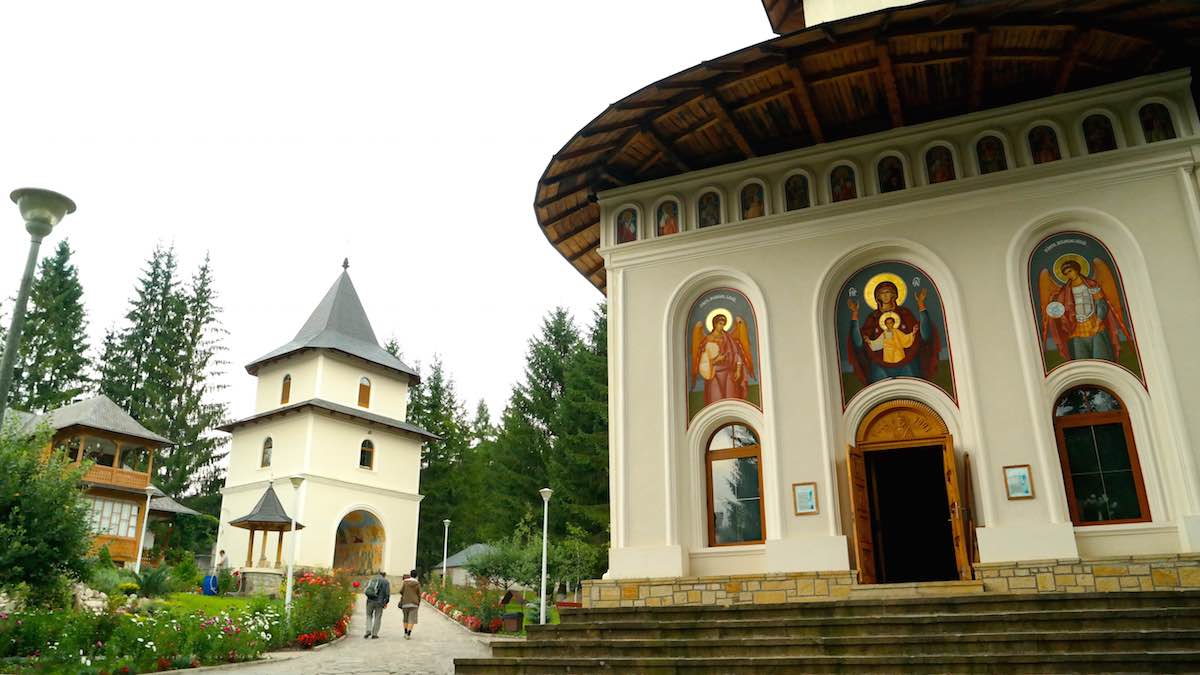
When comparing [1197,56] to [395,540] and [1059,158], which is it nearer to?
[1059,158]

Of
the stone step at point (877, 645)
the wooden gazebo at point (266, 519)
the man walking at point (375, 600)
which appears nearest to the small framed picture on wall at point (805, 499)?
the stone step at point (877, 645)

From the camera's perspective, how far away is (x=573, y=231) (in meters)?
15.4

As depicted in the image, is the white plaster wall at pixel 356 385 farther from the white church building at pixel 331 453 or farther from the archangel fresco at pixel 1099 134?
the archangel fresco at pixel 1099 134

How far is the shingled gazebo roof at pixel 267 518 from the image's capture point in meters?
24.0

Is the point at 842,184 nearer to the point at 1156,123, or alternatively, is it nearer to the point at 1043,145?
the point at 1043,145

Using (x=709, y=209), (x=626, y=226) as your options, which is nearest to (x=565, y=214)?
(x=626, y=226)

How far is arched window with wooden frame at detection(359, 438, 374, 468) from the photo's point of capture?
31.1 metres

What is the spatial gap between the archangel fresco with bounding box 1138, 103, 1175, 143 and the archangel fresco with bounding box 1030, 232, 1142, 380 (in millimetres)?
1550

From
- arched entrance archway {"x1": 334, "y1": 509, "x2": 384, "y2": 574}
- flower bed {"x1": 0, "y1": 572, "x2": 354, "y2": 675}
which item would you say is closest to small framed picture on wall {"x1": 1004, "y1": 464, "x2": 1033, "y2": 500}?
flower bed {"x1": 0, "y1": 572, "x2": 354, "y2": 675}

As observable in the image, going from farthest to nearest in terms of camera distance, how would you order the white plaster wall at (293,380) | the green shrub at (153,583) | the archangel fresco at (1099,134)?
the white plaster wall at (293,380)
the green shrub at (153,583)
the archangel fresco at (1099,134)

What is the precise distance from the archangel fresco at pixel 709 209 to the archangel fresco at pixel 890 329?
92.3 inches

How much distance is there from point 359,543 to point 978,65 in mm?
27885

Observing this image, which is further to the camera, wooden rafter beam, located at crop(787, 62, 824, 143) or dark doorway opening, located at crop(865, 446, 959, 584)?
dark doorway opening, located at crop(865, 446, 959, 584)

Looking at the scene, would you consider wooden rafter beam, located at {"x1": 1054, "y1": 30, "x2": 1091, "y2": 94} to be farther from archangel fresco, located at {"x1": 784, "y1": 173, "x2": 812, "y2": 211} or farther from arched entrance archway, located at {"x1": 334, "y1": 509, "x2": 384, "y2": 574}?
arched entrance archway, located at {"x1": 334, "y1": 509, "x2": 384, "y2": 574}
